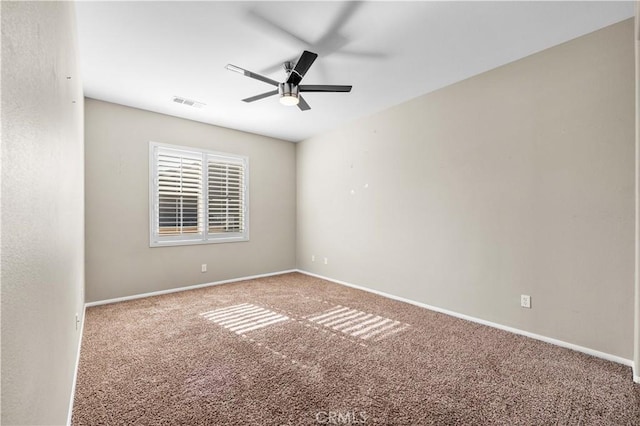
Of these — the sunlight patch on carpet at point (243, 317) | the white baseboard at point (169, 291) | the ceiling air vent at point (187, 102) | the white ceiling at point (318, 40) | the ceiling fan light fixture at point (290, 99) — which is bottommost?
the sunlight patch on carpet at point (243, 317)

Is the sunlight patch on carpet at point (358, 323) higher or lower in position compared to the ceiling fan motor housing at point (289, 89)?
lower

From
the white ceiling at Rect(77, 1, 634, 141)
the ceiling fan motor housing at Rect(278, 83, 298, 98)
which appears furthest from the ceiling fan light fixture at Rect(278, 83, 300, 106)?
the white ceiling at Rect(77, 1, 634, 141)

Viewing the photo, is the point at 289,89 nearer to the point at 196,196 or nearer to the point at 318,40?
the point at 318,40

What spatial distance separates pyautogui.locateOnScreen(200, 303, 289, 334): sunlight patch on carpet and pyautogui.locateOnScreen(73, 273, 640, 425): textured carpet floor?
23 mm

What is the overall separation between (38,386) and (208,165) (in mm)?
4321

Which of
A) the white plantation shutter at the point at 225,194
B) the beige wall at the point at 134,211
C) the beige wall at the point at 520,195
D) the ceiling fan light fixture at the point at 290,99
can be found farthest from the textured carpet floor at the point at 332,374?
the ceiling fan light fixture at the point at 290,99

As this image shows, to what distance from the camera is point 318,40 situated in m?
2.64

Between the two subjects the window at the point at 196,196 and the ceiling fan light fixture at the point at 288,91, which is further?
the window at the point at 196,196

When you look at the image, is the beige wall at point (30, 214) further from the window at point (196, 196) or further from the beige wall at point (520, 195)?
the beige wall at point (520, 195)

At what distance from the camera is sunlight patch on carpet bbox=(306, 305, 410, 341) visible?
2.99 metres

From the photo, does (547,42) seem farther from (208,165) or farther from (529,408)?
(208,165)

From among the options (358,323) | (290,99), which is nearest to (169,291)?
(358,323)

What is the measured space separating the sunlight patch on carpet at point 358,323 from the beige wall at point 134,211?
7.63ft

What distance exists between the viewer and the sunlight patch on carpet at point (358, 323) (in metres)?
2.99
